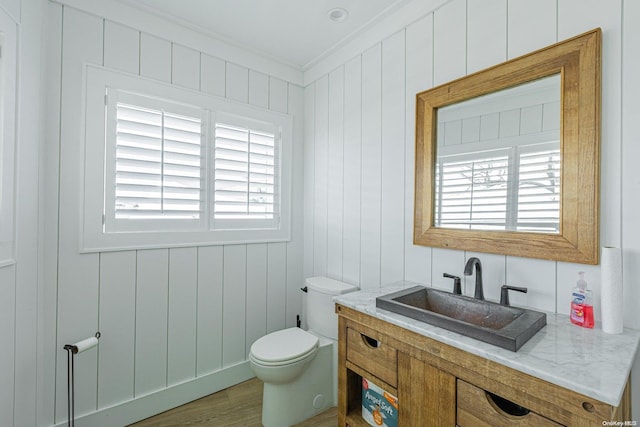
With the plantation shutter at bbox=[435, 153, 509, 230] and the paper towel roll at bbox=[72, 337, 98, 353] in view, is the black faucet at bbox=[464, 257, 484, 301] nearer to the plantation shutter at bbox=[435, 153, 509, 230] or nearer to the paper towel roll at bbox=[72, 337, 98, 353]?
the plantation shutter at bbox=[435, 153, 509, 230]

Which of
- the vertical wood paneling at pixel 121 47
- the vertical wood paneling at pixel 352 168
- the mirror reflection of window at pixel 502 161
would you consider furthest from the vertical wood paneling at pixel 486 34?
the vertical wood paneling at pixel 121 47

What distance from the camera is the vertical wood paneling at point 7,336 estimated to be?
1.30 m

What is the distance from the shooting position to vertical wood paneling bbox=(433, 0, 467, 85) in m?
1.61

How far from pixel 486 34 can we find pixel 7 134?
228 cm

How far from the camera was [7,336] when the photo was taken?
1344 millimetres

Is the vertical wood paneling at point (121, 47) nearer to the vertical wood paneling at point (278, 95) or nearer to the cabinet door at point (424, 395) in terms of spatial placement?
the vertical wood paneling at point (278, 95)

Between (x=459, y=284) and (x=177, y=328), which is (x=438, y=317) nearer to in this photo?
(x=459, y=284)

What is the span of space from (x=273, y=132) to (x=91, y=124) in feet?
4.14

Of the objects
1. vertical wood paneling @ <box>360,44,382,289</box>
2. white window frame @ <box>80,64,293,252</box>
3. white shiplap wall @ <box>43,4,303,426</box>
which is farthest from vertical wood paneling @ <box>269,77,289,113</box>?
vertical wood paneling @ <box>360,44,382,289</box>

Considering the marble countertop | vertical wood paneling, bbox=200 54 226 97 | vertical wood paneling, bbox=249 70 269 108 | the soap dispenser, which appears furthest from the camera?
vertical wood paneling, bbox=249 70 269 108

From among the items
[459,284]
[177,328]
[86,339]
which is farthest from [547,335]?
[86,339]

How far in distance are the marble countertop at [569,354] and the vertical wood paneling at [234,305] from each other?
1467mm

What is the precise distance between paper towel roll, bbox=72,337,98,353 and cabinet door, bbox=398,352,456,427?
66.0 inches

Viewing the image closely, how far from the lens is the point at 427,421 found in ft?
3.82
